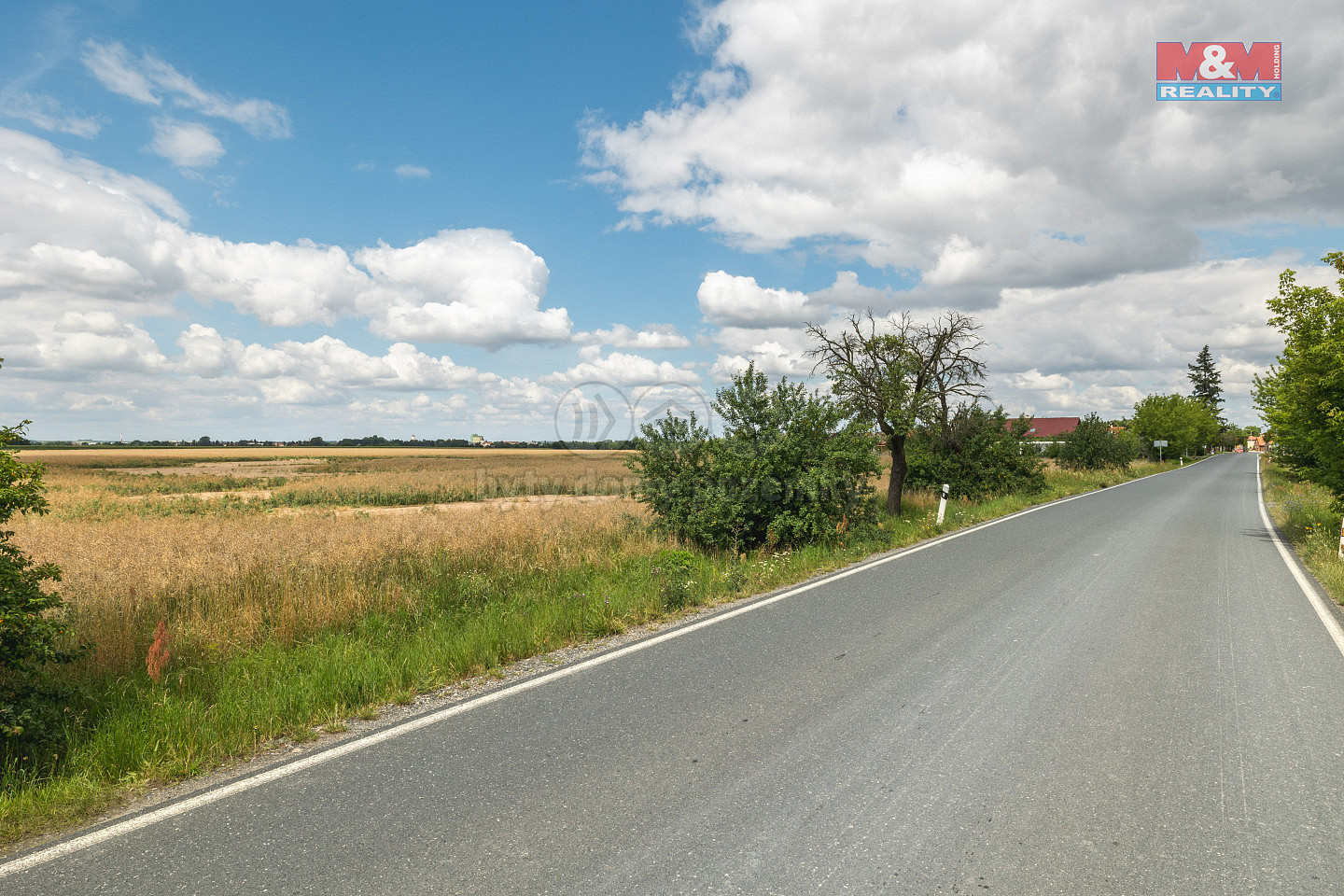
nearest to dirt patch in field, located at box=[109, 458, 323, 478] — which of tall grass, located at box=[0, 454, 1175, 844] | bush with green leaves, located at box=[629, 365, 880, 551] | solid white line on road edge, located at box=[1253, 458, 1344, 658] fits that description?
tall grass, located at box=[0, 454, 1175, 844]

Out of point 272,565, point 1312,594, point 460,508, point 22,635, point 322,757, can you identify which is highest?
point 22,635

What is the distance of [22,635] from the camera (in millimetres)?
4121

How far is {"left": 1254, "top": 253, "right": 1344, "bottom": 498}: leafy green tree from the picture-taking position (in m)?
11.5

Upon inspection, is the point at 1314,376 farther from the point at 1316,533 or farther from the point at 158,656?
the point at 158,656

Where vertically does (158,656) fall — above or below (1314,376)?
below

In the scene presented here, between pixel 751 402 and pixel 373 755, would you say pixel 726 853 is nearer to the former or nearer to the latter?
pixel 373 755

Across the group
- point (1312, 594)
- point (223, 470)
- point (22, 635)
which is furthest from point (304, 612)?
point (223, 470)

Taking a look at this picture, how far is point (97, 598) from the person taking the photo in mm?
7062

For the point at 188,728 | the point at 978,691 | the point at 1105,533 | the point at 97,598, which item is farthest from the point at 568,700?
the point at 1105,533

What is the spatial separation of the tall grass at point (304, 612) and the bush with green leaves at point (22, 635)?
20cm

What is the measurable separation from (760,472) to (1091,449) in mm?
36845

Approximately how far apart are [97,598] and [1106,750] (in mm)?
9180

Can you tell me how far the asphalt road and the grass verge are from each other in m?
3.81

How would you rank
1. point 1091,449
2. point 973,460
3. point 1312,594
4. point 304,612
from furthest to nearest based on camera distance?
point 1091,449 → point 973,460 → point 1312,594 → point 304,612
